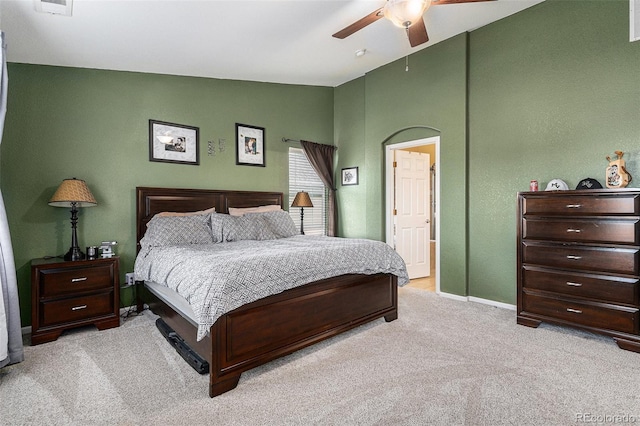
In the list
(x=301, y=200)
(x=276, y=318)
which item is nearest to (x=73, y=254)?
(x=276, y=318)

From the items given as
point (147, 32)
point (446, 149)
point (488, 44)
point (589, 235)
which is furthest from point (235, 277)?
point (488, 44)

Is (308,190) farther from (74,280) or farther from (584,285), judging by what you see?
(584,285)

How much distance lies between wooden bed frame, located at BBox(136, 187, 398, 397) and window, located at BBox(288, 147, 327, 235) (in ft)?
6.91

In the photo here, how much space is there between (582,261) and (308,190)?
3769mm

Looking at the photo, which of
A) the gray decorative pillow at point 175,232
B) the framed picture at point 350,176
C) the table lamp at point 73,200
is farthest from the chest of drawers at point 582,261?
the table lamp at point 73,200

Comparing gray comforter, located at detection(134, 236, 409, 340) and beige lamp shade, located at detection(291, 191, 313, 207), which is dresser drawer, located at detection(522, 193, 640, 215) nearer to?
gray comforter, located at detection(134, 236, 409, 340)

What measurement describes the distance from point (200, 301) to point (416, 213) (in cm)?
419

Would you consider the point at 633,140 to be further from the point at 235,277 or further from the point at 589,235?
the point at 235,277

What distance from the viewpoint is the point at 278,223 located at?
14.4 feet

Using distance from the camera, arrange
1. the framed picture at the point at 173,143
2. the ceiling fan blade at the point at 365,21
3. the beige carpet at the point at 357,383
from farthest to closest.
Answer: the framed picture at the point at 173,143 → the ceiling fan blade at the point at 365,21 → the beige carpet at the point at 357,383

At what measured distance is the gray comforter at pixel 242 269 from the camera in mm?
2193

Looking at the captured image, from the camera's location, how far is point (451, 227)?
176 inches

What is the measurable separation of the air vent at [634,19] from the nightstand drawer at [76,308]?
218 inches

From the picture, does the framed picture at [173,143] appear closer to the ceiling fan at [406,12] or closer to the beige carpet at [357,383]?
the beige carpet at [357,383]
